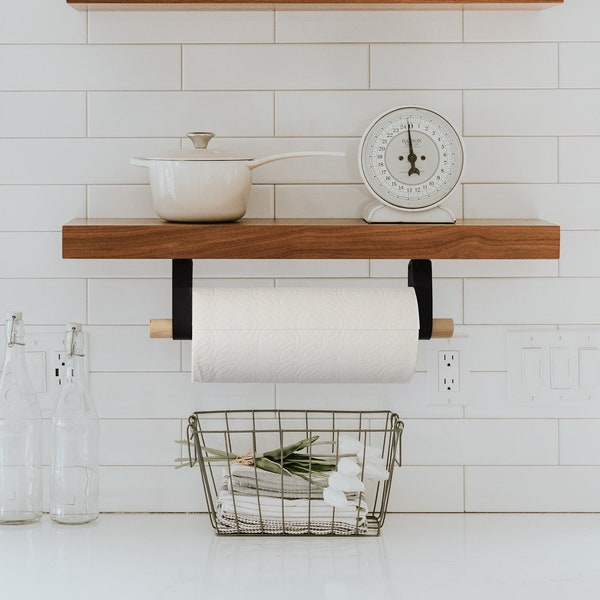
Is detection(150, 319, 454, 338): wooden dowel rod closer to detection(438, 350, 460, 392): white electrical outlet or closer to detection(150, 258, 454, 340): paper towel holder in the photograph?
detection(150, 258, 454, 340): paper towel holder

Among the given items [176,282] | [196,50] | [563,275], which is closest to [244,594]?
[176,282]

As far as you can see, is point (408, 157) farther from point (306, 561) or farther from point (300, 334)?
point (306, 561)

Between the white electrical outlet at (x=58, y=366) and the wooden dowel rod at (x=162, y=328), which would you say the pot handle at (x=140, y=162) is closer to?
the wooden dowel rod at (x=162, y=328)

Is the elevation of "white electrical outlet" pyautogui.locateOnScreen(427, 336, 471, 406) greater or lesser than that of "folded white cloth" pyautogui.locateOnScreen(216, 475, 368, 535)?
greater

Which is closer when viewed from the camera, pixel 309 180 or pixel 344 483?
pixel 344 483

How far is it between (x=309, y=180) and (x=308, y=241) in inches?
8.6

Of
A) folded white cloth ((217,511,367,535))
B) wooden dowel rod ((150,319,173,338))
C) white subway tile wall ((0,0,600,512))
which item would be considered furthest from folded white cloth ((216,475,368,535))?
wooden dowel rod ((150,319,173,338))

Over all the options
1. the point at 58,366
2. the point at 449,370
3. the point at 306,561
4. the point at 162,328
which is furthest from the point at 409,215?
the point at 58,366

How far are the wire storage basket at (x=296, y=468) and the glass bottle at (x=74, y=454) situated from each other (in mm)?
172

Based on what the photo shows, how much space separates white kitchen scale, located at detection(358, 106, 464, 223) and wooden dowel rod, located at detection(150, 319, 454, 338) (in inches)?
6.5

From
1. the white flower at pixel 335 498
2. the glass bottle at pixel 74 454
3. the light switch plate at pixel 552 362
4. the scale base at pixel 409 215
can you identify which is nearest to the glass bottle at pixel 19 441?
the glass bottle at pixel 74 454

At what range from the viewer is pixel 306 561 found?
144 cm

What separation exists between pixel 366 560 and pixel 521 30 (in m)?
0.92

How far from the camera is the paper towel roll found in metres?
1.50
